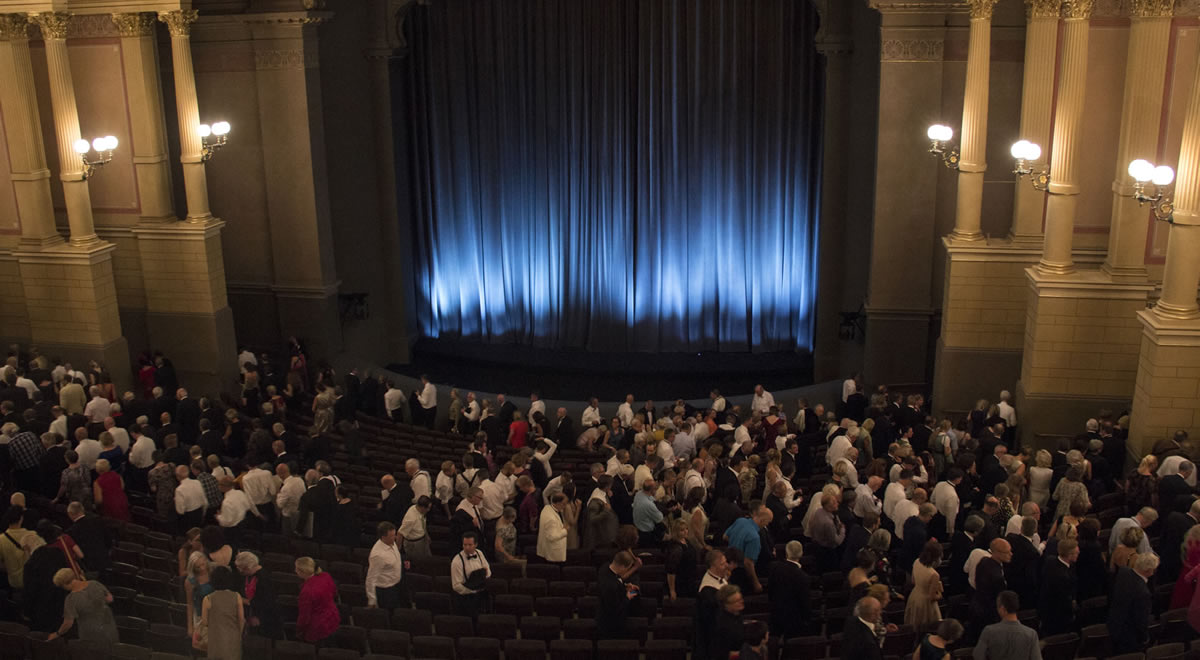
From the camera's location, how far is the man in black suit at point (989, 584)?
901cm

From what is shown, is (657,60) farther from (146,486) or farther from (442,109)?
(146,486)

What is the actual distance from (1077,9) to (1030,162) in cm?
240

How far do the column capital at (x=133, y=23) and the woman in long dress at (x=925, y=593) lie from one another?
14.8m

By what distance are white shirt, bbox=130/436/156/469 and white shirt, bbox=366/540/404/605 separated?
4.49m

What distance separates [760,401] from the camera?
1620 cm

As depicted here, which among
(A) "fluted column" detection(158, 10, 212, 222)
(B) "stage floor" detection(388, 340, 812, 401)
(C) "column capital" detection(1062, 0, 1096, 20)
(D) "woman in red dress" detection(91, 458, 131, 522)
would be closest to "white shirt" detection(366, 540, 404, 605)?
(D) "woman in red dress" detection(91, 458, 131, 522)

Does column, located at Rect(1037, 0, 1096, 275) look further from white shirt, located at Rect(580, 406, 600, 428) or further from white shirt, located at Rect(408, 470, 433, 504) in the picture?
white shirt, located at Rect(408, 470, 433, 504)

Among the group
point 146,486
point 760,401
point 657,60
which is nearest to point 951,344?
point 760,401

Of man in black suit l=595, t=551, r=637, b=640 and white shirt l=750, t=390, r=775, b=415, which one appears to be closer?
man in black suit l=595, t=551, r=637, b=640

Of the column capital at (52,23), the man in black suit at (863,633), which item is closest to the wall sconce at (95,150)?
the column capital at (52,23)

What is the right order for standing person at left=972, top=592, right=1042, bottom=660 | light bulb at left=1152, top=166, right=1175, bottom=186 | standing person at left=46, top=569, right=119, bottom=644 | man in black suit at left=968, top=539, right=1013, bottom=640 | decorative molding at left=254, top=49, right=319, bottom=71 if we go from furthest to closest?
decorative molding at left=254, top=49, right=319, bottom=71
light bulb at left=1152, top=166, right=1175, bottom=186
standing person at left=46, top=569, right=119, bottom=644
man in black suit at left=968, top=539, right=1013, bottom=640
standing person at left=972, top=592, right=1042, bottom=660

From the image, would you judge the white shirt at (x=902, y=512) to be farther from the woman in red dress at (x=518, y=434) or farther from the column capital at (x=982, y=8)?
the column capital at (x=982, y=8)

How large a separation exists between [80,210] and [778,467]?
11.7m

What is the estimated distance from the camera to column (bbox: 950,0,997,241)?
51.2 ft
